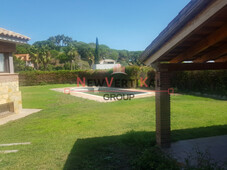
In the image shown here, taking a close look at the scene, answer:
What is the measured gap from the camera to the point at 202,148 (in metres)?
4.49

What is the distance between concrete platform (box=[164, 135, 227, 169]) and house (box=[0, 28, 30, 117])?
8427 mm

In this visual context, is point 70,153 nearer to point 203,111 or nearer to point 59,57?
point 203,111

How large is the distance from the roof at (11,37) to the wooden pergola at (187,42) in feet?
23.3

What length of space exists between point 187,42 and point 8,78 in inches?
353

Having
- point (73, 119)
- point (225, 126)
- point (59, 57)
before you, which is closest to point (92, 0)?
point (73, 119)

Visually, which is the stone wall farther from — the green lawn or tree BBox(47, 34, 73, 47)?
tree BBox(47, 34, 73, 47)

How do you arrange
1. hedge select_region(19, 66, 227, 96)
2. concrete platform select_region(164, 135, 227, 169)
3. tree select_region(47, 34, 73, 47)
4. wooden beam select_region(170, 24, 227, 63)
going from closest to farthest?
wooden beam select_region(170, 24, 227, 63) < concrete platform select_region(164, 135, 227, 169) < hedge select_region(19, 66, 227, 96) < tree select_region(47, 34, 73, 47)

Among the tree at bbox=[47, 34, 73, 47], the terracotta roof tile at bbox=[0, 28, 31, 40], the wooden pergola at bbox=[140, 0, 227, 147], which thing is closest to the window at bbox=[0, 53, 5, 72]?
the terracotta roof tile at bbox=[0, 28, 31, 40]

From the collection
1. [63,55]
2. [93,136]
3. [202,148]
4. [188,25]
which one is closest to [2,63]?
[93,136]

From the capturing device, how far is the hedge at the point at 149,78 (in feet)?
45.5

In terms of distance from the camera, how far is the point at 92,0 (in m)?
33.9

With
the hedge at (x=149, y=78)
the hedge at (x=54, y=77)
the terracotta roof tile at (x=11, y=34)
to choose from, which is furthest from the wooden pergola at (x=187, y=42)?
the hedge at (x=54, y=77)

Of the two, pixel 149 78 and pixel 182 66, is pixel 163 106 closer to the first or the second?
pixel 182 66

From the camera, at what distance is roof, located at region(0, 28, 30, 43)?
8.48 metres
